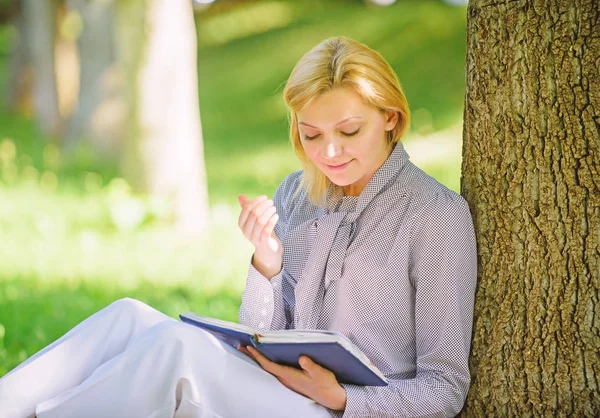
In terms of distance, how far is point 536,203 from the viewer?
2982mm

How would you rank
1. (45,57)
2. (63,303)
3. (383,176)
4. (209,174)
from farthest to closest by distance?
(45,57) → (209,174) → (63,303) → (383,176)

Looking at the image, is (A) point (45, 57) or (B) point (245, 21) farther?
(B) point (245, 21)

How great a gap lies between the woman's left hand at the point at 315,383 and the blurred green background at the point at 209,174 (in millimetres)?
2068

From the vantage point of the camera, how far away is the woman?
9.48 ft

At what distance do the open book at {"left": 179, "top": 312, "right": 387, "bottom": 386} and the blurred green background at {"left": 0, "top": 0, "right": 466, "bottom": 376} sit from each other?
2.00 meters

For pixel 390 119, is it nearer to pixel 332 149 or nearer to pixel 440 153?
pixel 332 149

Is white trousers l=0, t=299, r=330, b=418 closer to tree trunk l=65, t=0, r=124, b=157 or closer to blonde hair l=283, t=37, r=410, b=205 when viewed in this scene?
blonde hair l=283, t=37, r=410, b=205

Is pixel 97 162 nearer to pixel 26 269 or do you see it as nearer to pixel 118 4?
pixel 118 4

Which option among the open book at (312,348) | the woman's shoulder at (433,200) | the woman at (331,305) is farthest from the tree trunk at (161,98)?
the open book at (312,348)

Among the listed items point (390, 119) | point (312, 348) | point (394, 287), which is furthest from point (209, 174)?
point (312, 348)

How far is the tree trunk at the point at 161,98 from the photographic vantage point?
7.80 meters

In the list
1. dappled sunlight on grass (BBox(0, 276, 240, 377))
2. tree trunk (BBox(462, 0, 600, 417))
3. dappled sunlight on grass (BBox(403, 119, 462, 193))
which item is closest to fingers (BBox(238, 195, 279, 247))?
tree trunk (BBox(462, 0, 600, 417))

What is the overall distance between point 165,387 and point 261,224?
655 mm

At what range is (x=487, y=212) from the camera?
122 inches
